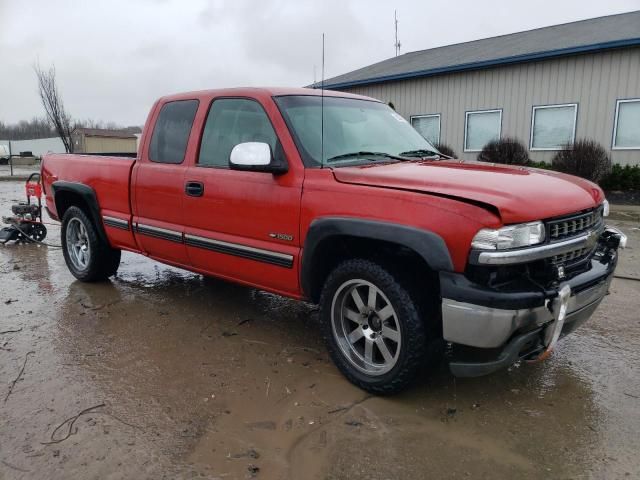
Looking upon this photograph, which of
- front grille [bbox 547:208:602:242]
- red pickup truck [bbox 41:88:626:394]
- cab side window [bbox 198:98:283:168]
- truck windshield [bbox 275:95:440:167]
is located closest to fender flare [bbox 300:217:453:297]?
red pickup truck [bbox 41:88:626:394]

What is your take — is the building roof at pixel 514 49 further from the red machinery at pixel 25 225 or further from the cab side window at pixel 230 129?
the red machinery at pixel 25 225

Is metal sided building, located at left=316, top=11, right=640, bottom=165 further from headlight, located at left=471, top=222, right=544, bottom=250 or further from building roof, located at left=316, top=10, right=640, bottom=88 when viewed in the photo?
headlight, located at left=471, top=222, right=544, bottom=250

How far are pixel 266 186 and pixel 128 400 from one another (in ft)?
5.39

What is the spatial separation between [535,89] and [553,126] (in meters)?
1.13

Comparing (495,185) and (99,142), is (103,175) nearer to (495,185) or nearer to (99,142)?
(495,185)

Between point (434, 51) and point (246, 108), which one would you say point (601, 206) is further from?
point (434, 51)

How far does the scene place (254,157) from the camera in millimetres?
3451

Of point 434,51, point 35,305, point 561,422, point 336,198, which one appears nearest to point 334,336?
point 336,198

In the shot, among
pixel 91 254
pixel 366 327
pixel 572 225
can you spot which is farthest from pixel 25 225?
pixel 572 225

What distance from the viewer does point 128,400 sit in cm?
320

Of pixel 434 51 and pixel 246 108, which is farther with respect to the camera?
pixel 434 51

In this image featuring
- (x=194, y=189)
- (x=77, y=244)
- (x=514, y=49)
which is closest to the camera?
(x=194, y=189)

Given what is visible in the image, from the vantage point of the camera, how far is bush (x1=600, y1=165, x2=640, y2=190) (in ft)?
41.3

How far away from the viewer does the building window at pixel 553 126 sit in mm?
13875
